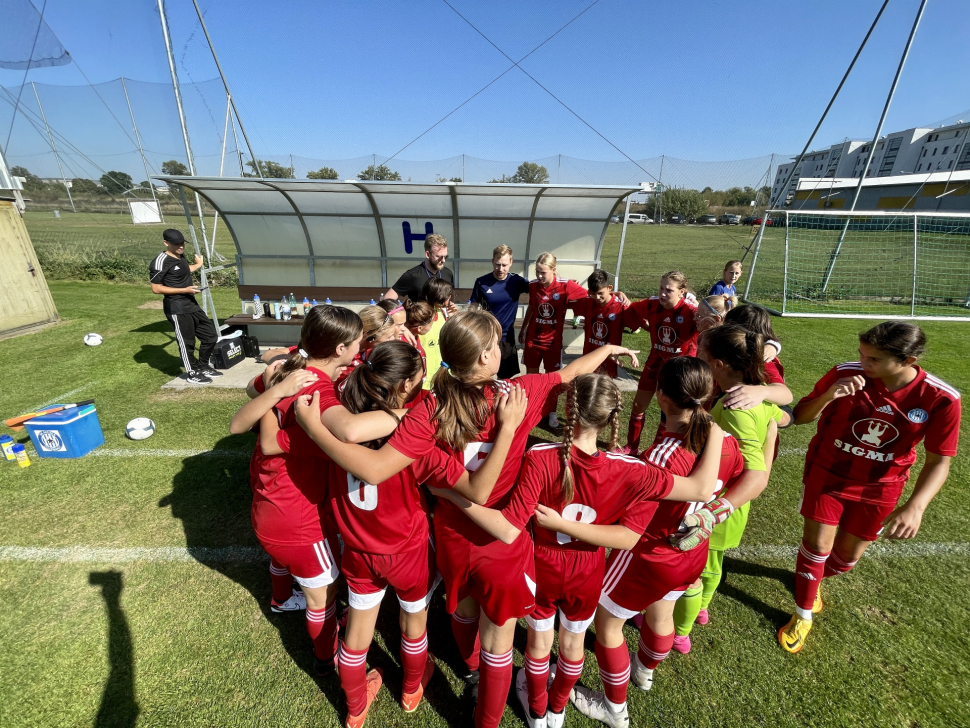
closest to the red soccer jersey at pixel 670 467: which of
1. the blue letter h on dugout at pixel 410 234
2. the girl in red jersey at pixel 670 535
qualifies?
the girl in red jersey at pixel 670 535

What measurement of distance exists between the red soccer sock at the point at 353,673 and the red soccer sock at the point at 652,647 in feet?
4.49

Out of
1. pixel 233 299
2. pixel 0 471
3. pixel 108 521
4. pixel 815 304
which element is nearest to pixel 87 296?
pixel 233 299

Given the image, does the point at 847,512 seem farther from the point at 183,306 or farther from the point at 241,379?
the point at 183,306

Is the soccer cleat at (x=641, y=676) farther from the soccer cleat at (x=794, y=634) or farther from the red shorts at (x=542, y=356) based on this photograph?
the red shorts at (x=542, y=356)

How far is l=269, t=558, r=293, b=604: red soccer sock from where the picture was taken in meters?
2.62

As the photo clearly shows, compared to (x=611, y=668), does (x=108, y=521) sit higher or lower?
lower

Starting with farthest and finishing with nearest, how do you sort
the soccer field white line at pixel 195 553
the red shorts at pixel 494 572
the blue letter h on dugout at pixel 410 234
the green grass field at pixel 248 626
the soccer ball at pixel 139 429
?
the blue letter h on dugout at pixel 410 234 < the soccer ball at pixel 139 429 < the soccer field white line at pixel 195 553 < the green grass field at pixel 248 626 < the red shorts at pixel 494 572

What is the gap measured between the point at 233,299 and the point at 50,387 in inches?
245

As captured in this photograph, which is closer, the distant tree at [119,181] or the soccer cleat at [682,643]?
the soccer cleat at [682,643]

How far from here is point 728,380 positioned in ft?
7.65

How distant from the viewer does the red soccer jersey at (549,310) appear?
498 cm

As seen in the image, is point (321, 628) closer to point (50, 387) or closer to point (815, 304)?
point (50, 387)

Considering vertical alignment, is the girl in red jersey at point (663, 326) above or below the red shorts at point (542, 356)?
above

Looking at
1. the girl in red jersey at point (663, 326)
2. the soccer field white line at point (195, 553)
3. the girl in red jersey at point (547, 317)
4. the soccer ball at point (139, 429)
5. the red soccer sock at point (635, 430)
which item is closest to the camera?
the soccer field white line at point (195, 553)
